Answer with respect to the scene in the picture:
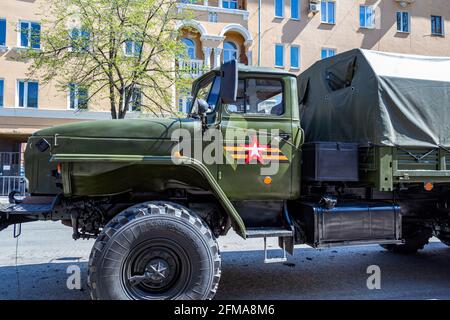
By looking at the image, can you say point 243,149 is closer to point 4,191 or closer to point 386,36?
point 4,191

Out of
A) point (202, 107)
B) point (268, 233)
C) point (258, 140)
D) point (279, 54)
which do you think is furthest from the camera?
point (279, 54)

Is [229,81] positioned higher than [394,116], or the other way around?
[229,81]

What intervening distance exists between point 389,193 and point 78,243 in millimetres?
5837

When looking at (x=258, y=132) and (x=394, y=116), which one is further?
(x=394, y=116)

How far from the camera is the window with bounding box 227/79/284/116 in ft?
15.0

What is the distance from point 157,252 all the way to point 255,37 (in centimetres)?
2125

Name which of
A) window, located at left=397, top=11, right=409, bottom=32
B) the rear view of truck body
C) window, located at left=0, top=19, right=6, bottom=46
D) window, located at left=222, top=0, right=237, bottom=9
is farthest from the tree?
window, located at left=397, top=11, right=409, bottom=32

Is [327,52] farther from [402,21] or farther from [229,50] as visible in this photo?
[229,50]

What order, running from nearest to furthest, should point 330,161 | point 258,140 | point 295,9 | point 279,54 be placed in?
point 258,140 → point 330,161 → point 279,54 → point 295,9

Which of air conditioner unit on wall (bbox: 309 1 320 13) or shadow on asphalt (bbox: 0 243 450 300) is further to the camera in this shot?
air conditioner unit on wall (bbox: 309 1 320 13)

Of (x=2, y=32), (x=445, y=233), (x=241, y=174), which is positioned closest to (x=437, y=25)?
(x=445, y=233)

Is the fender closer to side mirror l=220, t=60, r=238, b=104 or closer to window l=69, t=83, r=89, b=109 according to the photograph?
side mirror l=220, t=60, r=238, b=104

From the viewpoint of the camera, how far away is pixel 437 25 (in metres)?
26.8

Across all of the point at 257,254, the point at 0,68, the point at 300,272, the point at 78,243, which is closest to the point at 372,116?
the point at 300,272
